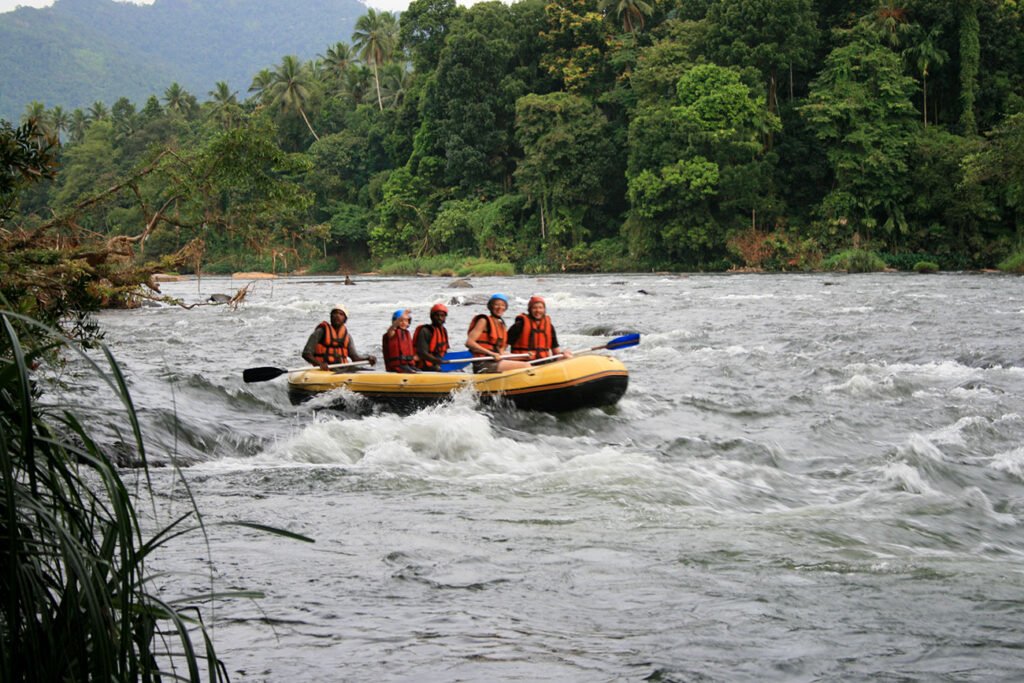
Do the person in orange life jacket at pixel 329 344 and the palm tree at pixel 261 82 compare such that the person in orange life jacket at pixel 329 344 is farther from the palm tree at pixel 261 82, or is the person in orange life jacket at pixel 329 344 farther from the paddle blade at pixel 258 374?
the palm tree at pixel 261 82

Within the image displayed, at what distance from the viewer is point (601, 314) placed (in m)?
18.8

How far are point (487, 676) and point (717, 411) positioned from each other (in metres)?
6.12

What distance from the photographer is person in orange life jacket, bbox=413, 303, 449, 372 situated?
9266 millimetres

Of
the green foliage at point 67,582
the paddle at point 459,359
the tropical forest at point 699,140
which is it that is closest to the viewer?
the green foliage at point 67,582

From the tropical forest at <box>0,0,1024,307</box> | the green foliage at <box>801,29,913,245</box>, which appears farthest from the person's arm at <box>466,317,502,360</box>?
the green foliage at <box>801,29,913,245</box>

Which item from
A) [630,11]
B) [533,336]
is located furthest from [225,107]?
[533,336]

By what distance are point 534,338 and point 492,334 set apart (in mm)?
423

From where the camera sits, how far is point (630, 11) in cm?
4184

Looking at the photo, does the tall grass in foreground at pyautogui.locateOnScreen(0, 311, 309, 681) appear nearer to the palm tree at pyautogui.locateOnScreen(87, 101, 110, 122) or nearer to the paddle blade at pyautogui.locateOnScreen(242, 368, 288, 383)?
the paddle blade at pyautogui.locateOnScreen(242, 368, 288, 383)

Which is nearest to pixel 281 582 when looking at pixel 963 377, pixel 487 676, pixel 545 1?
pixel 487 676

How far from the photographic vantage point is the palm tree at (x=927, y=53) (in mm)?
32875

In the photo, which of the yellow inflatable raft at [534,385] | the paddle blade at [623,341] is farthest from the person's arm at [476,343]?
the paddle blade at [623,341]

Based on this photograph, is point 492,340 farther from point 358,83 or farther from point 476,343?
point 358,83

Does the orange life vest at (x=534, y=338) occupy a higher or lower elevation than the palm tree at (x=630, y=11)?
lower
